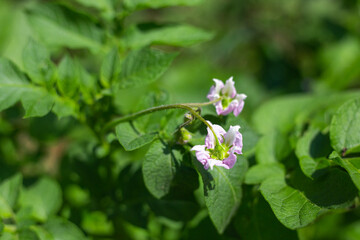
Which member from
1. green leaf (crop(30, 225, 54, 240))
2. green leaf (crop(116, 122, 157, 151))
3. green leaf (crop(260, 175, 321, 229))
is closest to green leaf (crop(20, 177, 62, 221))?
green leaf (crop(30, 225, 54, 240))

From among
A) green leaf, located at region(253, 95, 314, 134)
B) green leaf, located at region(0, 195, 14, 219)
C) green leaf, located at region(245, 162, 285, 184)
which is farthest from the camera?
green leaf, located at region(253, 95, 314, 134)

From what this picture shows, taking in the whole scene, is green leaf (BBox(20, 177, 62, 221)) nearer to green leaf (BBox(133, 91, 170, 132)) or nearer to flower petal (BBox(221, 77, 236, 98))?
green leaf (BBox(133, 91, 170, 132))

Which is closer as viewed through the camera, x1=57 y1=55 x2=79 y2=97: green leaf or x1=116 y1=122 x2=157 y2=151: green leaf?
x1=116 y1=122 x2=157 y2=151: green leaf

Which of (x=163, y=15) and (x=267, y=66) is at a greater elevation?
(x=163, y=15)

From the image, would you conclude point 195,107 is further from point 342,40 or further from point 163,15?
point 163,15

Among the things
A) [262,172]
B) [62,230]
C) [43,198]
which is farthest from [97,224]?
[262,172]

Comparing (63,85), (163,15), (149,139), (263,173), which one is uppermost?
(163,15)

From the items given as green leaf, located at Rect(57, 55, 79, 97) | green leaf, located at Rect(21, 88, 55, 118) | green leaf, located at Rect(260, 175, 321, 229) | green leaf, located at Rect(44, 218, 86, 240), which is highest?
green leaf, located at Rect(57, 55, 79, 97)

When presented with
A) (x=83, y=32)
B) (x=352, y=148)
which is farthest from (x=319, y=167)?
(x=83, y=32)
